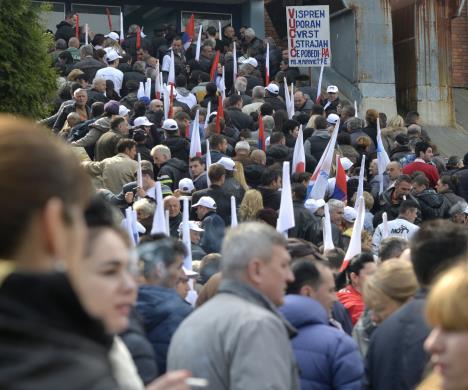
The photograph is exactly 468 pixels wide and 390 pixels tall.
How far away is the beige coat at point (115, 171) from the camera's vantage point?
12.2 metres

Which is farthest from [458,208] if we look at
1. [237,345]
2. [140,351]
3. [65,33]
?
[65,33]

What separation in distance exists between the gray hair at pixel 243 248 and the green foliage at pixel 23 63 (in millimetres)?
5588

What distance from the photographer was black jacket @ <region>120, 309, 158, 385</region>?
15.4 ft

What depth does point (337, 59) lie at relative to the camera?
23.9 m

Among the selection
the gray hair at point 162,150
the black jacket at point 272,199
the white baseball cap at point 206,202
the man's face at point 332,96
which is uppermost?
the man's face at point 332,96

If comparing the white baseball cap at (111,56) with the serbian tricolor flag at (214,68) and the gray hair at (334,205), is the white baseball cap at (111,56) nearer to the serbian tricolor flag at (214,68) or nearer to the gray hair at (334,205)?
the serbian tricolor flag at (214,68)

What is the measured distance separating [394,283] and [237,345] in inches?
48.8

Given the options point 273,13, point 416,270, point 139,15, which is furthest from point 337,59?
point 416,270

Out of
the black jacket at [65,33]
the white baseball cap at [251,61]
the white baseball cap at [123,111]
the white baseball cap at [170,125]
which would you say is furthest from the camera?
the black jacket at [65,33]

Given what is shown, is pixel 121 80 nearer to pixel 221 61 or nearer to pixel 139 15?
pixel 221 61

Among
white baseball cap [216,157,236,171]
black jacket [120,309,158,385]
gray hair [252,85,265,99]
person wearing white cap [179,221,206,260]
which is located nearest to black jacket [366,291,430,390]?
black jacket [120,309,158,385]

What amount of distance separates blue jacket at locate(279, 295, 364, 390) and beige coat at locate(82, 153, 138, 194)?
22.8 ft

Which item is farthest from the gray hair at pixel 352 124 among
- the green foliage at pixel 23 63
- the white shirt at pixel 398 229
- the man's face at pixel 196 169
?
the green foliage at pixel 23 63

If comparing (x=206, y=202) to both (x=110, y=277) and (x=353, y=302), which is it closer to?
(x=353, y=302)
